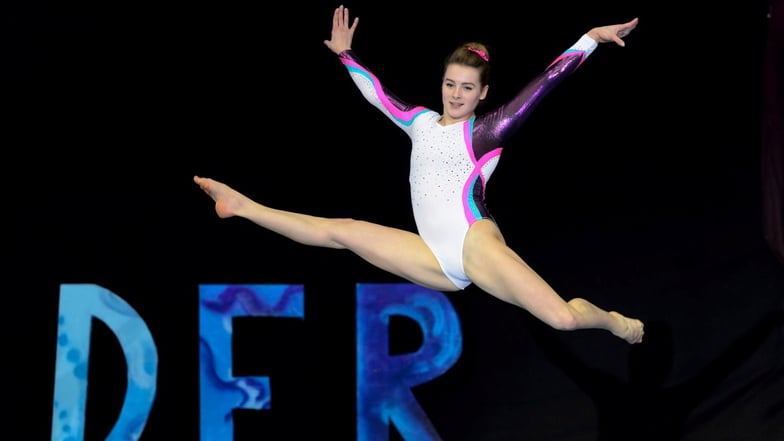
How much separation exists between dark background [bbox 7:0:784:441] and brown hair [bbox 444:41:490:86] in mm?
933

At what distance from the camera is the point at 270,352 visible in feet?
16.0

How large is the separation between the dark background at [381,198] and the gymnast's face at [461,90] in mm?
980

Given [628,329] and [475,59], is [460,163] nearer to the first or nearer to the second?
[475,59]

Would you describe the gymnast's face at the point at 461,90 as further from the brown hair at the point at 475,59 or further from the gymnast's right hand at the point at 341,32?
the gymnast's right hand at the point at 341,32

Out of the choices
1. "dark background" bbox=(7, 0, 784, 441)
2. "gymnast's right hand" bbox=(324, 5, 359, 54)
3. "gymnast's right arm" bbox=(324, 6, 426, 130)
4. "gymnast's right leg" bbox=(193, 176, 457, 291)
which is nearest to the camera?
"gymnast's right leg" bbox=(193, 176, 457, 291)

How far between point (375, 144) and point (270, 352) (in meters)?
1.16

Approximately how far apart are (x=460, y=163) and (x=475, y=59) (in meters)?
0.37

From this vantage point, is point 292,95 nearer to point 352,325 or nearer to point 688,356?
point 352,325

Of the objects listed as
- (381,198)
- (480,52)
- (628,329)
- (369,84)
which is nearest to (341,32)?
(369,84)

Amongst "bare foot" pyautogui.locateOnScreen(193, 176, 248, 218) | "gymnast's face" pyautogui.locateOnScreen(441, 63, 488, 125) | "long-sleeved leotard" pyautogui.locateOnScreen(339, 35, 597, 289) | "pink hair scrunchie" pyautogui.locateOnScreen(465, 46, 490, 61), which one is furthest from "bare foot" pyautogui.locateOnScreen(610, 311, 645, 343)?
"bare foot" pyautogui.locateOnScreen(193, 176, 248, 218)

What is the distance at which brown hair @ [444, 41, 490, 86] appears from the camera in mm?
3439

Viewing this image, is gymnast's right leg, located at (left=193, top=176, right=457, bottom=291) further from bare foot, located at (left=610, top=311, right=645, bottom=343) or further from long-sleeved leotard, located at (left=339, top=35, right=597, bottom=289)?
bare foot, located at (left=610, top=311, right=645, bottom=343)

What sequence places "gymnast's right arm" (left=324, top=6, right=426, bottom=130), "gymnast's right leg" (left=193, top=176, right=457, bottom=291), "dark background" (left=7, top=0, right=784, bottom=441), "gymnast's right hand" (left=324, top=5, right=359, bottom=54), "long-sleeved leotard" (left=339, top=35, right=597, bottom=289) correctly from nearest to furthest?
1. "long-sleeved leotard" (left=339, top=35, right=597, bottom=289)
2. "gymnast's right leg" (left=193, top=176, right=457, bottom=291)
3. "gymnast's right arm" (left=324, top=6, right=426, bottom=130)
4. "gymnast's right hand" (left=324, top=5, right=359, bottom=54)
5. "dark background" (left=7, top=0, right=784, bottom=441)

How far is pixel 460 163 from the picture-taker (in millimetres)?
3463
